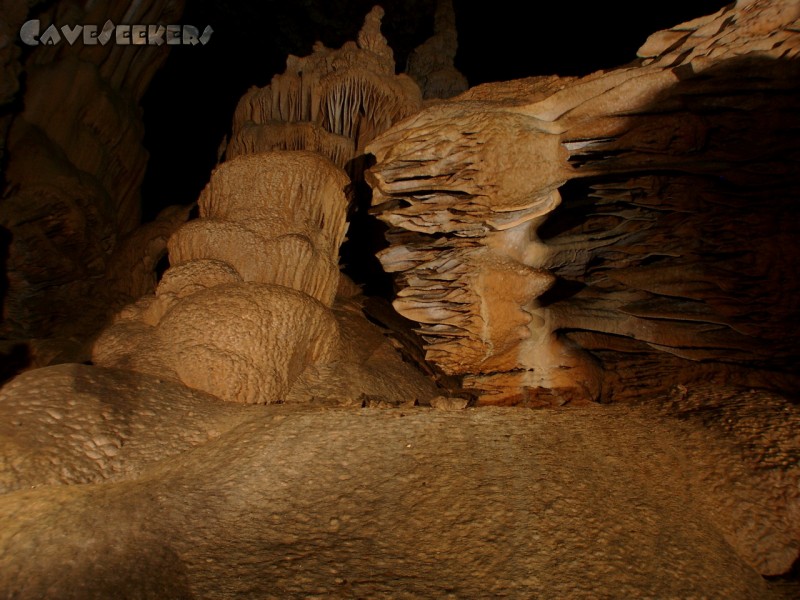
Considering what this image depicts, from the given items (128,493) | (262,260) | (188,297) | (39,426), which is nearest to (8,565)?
(128,493)

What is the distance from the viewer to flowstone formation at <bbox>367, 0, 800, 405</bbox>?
10.2ft

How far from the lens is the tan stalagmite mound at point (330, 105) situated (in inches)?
221

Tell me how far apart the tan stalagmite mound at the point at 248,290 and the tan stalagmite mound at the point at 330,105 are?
599 mm

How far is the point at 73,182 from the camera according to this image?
6.57m

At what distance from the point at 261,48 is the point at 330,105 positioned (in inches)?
166

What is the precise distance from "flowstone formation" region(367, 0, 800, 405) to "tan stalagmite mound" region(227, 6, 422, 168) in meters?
1.43

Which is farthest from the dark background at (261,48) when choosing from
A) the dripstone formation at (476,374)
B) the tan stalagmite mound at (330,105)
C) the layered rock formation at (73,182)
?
the dripstone formation at (476,374)

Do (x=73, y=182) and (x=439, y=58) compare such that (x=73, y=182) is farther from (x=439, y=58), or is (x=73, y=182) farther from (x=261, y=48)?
(x=439, y=58)

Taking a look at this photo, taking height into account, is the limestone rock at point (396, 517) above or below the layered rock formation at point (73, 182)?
below

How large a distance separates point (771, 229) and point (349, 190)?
3.65 meters

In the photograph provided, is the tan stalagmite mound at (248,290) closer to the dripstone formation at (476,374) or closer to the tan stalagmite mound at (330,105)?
the dripstone formation at (476,374)
